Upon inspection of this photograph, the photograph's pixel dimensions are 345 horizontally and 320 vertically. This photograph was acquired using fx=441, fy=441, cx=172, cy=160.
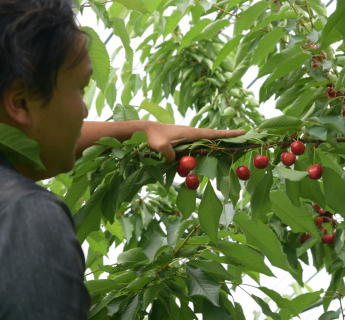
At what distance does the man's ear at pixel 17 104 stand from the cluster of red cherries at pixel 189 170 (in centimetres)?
55

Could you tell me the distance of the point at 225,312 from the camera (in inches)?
49.4

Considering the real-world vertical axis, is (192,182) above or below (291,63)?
below

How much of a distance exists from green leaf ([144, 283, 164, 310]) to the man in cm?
48

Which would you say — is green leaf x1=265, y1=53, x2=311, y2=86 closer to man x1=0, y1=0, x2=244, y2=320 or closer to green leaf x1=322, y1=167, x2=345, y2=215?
green leaf x1=322, y1=167, x2=345, y2=215

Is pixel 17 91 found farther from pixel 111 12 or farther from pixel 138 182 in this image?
pixel 111 12

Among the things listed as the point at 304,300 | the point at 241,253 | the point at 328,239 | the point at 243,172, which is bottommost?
the point at 328,239

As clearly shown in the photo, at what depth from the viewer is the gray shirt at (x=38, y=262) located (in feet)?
1.34

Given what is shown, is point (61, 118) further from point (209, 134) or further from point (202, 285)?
point (202, 285)

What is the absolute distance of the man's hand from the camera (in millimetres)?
1131

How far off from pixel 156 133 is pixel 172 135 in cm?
4

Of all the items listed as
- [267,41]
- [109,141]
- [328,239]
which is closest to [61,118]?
[109,141]

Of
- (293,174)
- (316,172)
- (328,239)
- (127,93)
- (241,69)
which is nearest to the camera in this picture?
(293,174)

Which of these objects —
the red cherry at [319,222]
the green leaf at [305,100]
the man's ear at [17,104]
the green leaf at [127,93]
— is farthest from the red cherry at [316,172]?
the green leaf at [127,93]

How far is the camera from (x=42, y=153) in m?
0.67
